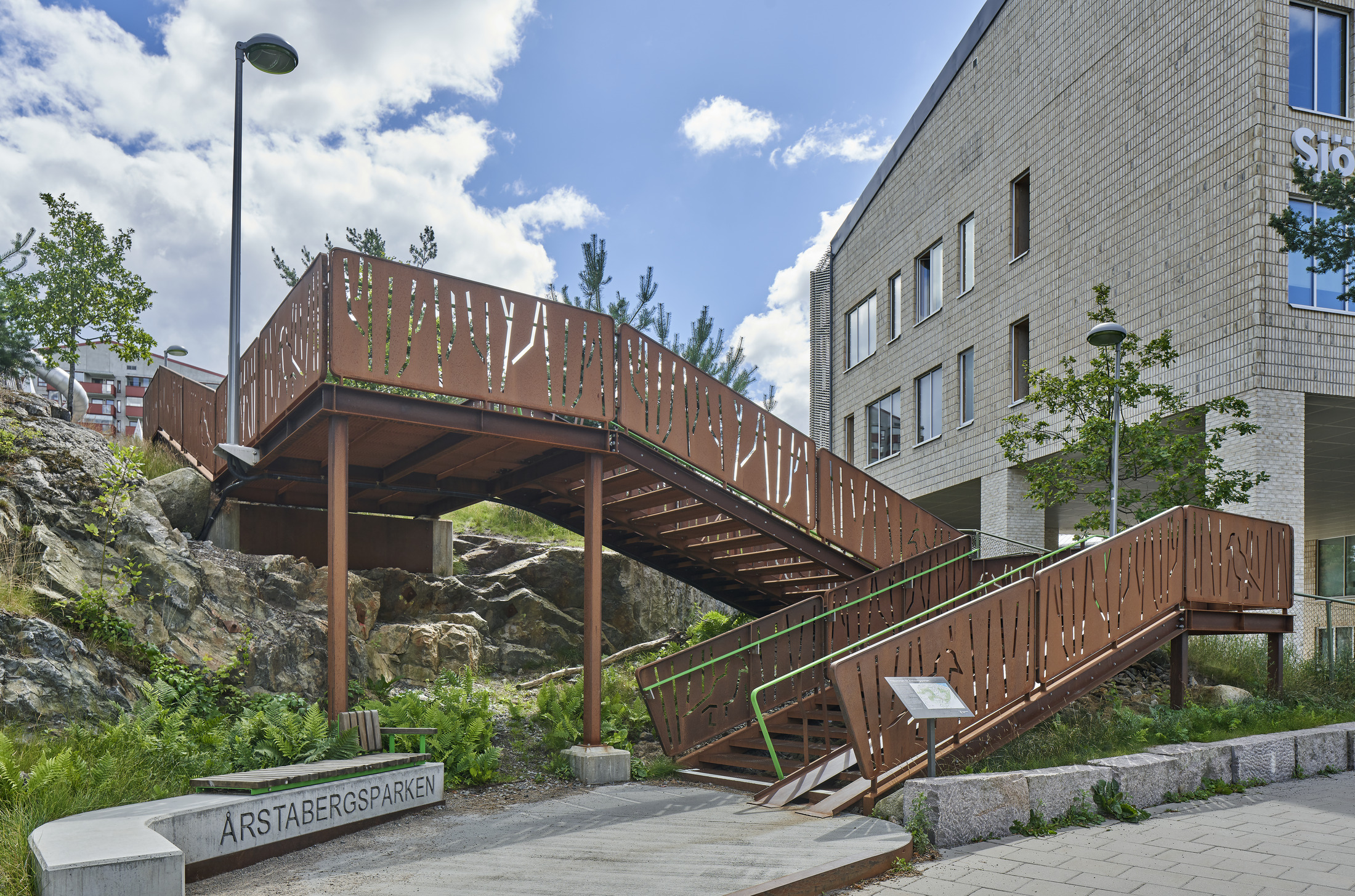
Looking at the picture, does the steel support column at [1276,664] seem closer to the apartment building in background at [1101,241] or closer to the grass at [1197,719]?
the grass at [1197,719]

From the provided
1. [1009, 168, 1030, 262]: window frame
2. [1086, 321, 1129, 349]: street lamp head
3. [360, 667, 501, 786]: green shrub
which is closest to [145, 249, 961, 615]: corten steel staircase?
[360, 667, 501, 786]: green shrub

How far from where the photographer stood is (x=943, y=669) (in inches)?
320

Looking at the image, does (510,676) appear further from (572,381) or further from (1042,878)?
(1042,878)

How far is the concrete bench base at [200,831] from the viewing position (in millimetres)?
4539

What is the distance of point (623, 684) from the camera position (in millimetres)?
13742

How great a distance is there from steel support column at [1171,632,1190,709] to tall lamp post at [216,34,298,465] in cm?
1042

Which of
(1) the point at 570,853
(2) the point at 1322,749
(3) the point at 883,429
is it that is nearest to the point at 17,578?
(1) the point at 570,853

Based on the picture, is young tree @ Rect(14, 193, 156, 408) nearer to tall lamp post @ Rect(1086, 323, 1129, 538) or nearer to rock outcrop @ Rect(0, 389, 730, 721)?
rock outcrop @ Rect(0, 389, 730, 721)

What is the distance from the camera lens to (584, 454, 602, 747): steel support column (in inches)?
403

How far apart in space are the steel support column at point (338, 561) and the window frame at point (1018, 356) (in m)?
15.2

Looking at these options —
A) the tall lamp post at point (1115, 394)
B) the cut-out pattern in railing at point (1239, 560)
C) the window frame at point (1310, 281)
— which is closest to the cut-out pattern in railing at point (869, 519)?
the tall lamp post at point (1115, 394)

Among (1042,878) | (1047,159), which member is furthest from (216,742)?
(1047,159)

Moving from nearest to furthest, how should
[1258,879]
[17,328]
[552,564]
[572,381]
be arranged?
[1258,879] → [572,381] → [17,328] → [552,564]

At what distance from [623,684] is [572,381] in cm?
528
